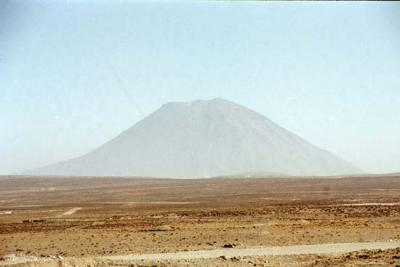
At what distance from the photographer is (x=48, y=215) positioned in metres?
40.0

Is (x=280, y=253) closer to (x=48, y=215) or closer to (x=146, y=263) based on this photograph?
(x=146, y=263)

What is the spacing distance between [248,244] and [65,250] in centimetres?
783

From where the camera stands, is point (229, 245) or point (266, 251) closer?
point (266, 251)

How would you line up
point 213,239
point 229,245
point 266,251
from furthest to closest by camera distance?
point 213,239, point 229,245, point 266,251

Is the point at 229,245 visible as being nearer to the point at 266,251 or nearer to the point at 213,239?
the point at 266,251

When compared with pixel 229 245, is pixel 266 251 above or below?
below

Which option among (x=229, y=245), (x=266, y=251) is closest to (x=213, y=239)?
(x=229, y=245)

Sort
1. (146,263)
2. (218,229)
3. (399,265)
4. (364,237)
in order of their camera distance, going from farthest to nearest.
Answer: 1. (218,229)
2. (364,237)
3. (146,263)
4. (399,265)

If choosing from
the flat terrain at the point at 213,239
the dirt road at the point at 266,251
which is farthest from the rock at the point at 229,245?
the dirt road at the point at 266,251

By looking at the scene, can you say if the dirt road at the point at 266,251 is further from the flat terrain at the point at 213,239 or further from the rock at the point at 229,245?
the rock at the point at 229,245

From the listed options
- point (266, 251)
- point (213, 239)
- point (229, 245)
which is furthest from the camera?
point (213, 239)

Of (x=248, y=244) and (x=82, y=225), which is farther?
(x=82, y=225)

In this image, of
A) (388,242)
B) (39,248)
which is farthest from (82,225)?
(388,242)

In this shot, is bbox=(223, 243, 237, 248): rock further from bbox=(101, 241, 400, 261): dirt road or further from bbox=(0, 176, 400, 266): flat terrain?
bbox=(101, 241, 400, 261): dirt road
